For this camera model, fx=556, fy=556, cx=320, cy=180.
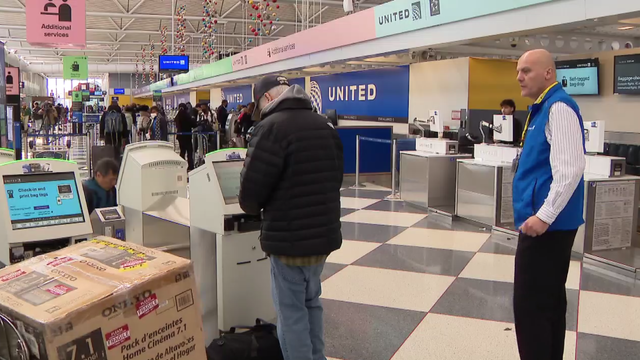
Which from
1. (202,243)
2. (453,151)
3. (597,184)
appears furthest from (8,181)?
(453,151)

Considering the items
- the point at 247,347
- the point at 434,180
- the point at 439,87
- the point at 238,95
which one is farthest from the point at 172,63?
the point at 247,347

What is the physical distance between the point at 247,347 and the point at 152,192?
1.25 m

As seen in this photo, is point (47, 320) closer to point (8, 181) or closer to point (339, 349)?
point (8, 181)

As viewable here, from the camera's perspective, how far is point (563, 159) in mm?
2189

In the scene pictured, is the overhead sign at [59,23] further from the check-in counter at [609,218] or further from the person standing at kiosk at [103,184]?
the check-in counter at [609,218]

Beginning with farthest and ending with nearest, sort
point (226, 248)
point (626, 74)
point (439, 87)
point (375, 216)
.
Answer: point (439, 87) → point (626, 74) → point (375, 216) → point (226, 248)

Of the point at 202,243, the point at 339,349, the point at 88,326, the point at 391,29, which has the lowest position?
the point at 339,349

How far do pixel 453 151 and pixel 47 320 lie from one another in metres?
6.93

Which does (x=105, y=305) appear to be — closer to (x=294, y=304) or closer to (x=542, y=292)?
(x=294, y=304)

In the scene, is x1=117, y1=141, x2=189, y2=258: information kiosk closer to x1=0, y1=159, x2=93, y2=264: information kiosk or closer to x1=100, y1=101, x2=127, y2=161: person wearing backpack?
x1=0, y1=159, x2=93, y2=264: information kiosk

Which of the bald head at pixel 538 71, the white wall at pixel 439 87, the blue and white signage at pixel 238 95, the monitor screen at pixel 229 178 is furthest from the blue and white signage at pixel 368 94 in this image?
the bald head at pixel 538 71

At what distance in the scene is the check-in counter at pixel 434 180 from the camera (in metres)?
7.34

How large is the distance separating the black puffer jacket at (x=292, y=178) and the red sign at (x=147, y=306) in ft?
3.05

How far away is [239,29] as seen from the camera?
23250mm
